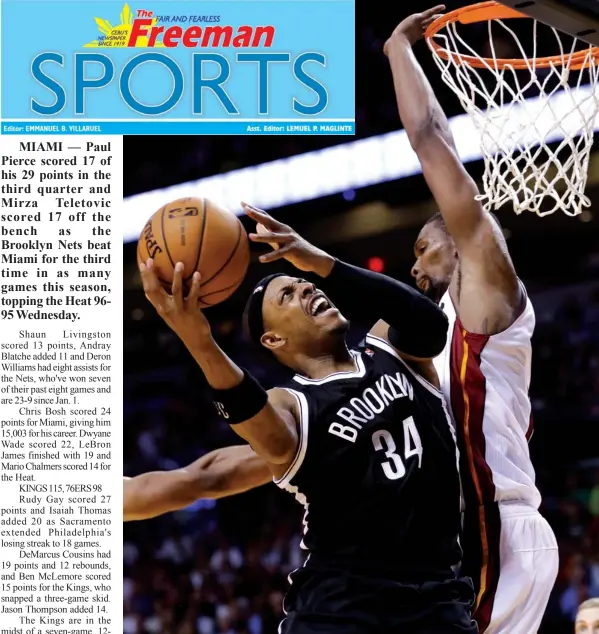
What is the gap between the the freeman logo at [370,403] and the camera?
2.98 metres

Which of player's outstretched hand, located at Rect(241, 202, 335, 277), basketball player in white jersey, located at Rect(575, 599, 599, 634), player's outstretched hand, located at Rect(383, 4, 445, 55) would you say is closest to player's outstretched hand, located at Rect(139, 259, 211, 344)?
player's outstretched hand, located at Rect(241, 202, 335, 277)

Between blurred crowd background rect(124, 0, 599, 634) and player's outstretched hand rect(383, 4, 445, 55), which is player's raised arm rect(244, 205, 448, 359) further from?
blurred crowd background rect(124, 0, 599, 634)

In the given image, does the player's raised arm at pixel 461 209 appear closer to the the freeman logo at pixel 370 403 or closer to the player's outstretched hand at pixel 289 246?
the the freeman logo at pixel 370 403

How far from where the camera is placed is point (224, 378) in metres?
2.71

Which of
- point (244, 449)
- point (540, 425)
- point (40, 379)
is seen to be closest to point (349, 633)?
point (244, 449)

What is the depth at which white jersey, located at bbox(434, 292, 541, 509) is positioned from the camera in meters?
3.21

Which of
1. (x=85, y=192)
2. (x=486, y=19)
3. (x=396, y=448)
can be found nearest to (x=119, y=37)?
(x=85, y=192)

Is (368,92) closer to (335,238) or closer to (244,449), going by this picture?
(335,238)

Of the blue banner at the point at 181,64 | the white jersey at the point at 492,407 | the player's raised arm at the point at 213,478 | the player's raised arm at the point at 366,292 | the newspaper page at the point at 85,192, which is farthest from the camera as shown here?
the blue banner at the point at 181,64

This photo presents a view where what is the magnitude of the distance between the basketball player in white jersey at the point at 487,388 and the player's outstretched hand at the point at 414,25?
5cm

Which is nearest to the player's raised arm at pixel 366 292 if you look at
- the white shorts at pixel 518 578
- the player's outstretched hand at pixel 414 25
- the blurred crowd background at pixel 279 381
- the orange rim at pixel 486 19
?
the white shorts at pixel 518 578

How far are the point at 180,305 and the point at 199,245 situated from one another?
34cm

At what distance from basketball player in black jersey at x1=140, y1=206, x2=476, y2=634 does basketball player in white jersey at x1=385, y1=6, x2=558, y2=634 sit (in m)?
0.15

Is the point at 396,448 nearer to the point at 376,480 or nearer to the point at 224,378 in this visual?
the point at 376,480
